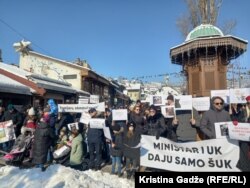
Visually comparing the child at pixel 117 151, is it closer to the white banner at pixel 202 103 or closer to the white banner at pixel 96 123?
the white banner at pixel 96 123

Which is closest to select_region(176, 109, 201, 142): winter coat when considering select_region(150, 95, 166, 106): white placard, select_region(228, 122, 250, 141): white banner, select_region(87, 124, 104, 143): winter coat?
select_region(150, 95, 166, 106): white placard

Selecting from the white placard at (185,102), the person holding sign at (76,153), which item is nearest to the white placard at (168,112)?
the white placard at (185,102)

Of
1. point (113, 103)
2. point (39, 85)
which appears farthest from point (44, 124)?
point (113, 103)

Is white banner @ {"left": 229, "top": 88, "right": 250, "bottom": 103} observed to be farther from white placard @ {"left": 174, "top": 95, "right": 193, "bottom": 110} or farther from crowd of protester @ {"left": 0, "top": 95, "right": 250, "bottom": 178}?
white placard @ {"left": 174, "top": 95, "right": 193, "bottom": 110}

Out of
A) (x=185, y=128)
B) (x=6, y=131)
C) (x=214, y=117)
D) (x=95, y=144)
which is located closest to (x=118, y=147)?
(x=95, y=144)

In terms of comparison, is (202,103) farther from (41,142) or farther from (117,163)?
(41,142)

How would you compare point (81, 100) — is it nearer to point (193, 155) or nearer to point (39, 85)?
point (193, 155)

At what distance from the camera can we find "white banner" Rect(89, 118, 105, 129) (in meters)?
10.1

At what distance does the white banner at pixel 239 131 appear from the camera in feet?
22.0

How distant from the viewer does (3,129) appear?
11.3 meters

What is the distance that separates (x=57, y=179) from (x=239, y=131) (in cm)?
448

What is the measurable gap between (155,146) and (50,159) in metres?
4.28

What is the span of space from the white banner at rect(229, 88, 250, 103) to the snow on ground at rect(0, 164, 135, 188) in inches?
159

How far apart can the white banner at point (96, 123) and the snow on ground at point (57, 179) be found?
63.5 inches
